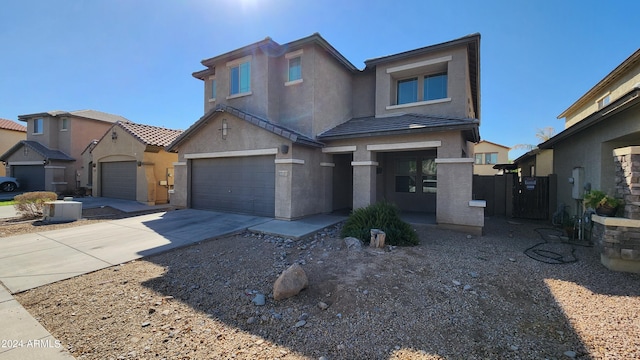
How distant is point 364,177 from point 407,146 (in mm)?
1916

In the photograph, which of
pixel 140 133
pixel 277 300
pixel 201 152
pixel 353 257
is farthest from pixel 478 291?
pixel 140 133

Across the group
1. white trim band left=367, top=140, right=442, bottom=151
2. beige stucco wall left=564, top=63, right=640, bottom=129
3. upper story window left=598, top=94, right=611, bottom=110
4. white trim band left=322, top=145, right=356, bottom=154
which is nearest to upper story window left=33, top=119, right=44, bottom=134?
white trim band left=322, top=145, right=356, bottom=154

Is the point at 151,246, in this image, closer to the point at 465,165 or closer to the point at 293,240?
the point at 293,240

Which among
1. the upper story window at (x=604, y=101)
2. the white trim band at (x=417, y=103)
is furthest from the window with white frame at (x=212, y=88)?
the upper story window at (x=604, y=101)

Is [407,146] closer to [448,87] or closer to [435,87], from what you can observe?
[448,87]

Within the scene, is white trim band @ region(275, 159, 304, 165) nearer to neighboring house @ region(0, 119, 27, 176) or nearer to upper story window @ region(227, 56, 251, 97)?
upper story window @ region(227, 56, 251, 97)

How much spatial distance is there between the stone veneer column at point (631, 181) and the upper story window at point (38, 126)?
110ft

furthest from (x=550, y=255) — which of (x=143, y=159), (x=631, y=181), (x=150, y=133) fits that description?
(x=150, y=133)

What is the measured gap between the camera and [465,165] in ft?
29.4

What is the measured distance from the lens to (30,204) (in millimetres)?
11438

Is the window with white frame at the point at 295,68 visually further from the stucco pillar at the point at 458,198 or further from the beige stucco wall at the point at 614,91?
the beige stucco wall at the point at 614,91

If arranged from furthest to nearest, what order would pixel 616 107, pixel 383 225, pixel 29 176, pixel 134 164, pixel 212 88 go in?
pixel 29 176 → pixel 134 164 → pixel 212 88 → pixel 383 225 → pixel 616 107

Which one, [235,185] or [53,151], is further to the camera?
[53,151]

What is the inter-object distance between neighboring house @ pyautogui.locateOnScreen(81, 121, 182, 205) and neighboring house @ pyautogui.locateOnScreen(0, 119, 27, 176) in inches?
733
